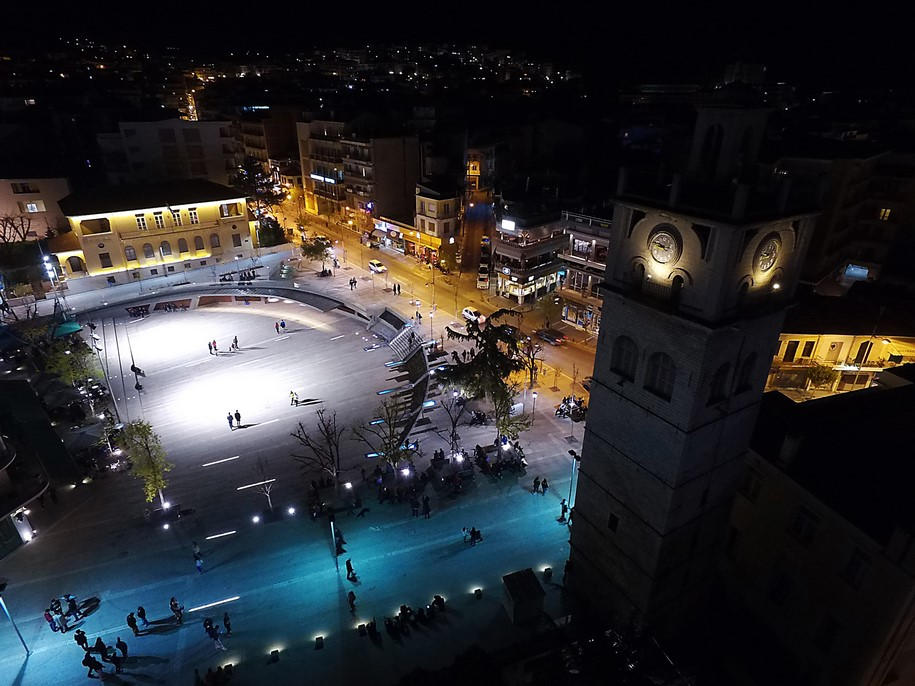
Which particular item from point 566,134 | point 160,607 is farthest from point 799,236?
point 566,134

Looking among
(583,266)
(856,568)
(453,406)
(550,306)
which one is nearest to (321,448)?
(453,406)

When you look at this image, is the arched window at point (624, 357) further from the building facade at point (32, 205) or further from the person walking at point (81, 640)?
the building facade at point (32, 205)

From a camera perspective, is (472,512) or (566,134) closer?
(472,512)

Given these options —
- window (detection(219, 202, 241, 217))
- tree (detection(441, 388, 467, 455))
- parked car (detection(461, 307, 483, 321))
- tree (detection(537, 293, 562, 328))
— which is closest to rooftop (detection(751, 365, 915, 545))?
tree (detection(441, 388, 467, 455))

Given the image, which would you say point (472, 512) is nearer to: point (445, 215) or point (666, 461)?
point (666, 461)

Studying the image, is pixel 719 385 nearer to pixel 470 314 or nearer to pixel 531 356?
pixel 531 356

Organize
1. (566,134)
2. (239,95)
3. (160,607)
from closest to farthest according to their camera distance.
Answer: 1. (160,607)
2. (566,134)
3. (239,95)

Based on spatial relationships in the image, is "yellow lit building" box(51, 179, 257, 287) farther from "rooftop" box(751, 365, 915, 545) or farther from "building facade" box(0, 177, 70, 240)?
"rooftop" box(751, 365, 915, 545)
